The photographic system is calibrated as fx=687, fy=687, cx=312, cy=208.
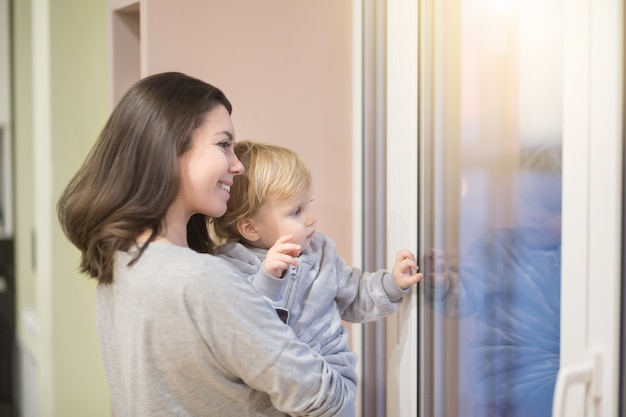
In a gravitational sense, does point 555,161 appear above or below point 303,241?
above

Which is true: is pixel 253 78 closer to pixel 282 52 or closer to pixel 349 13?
pixel 282 52

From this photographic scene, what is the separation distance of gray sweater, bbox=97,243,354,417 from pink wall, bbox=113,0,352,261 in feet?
2.27

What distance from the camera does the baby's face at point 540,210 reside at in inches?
51.2

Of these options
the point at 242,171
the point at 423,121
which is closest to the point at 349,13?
the point at 423,121

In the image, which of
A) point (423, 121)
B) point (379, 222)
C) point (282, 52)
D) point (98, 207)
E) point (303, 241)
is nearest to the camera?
point (98, 207)

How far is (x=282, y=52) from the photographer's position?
1.88 m

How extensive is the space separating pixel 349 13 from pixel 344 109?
0.25 metres

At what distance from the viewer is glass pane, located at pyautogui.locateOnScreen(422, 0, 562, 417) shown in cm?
133

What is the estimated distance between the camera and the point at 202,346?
1171 millimetres

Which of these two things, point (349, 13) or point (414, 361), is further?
point (349, 13)

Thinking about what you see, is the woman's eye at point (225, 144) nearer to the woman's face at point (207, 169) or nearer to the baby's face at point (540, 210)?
the woman's face at point (207, 169)

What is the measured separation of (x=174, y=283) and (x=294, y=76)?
906 millimetres

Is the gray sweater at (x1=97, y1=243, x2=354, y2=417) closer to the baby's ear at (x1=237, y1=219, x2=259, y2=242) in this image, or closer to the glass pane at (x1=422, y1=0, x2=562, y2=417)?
the baby's ear at (x1=237, y1=219, x2=259, y2=242)

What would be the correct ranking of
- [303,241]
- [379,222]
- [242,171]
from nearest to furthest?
[242,171]
[303,241]
[379,222]
